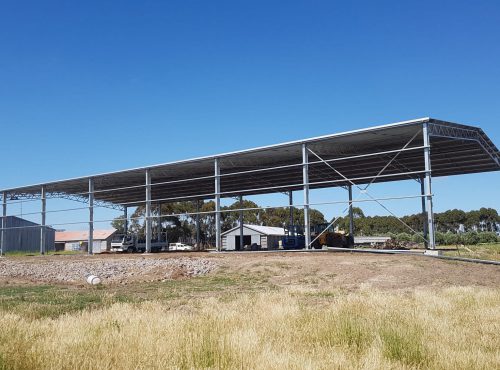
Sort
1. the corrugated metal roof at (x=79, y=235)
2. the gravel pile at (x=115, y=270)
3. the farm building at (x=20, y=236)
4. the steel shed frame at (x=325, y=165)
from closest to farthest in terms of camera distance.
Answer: the gravel pile at (x=115, y=270), the steel shed frame at (x=325, y=165), the farm building at (x=20, y=236), the corrugated metal roof at (x=79, y=235)

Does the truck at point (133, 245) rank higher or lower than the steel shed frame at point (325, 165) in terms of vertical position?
lower

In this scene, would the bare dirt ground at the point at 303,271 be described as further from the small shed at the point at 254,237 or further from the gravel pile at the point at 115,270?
the small shed at the point at 254,237

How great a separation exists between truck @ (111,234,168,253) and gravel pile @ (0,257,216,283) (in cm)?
1972

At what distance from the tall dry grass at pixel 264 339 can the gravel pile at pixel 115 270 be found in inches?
607

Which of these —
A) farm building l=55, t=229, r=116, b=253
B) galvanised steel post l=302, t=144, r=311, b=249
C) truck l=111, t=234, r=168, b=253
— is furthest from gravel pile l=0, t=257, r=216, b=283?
farm building l=55, t=229, r=116, b=253

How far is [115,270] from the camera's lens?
3042cm

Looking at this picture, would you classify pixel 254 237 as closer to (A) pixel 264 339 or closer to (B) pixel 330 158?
(B) pixel 330 158

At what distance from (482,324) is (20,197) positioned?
55914mm

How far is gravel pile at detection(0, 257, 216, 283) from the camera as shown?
89.5ft

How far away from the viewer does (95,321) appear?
33.2 ft

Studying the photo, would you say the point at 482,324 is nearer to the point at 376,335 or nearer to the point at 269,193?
the point at 376,335

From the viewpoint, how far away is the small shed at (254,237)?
6131cm

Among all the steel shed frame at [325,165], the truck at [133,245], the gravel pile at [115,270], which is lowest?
the gravel pile at [115,270]

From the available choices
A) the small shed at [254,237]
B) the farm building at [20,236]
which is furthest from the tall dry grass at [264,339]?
the farm building at [20,236]
